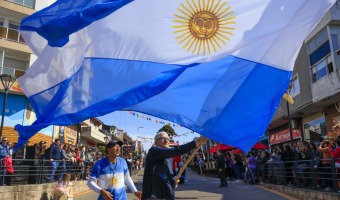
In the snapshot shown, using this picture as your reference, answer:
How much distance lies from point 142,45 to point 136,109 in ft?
3.07

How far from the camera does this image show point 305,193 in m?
10.4

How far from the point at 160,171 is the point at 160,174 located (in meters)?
0.04

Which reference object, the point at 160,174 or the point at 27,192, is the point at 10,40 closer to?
the point at 27,192

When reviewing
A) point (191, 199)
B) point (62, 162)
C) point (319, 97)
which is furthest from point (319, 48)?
point (62, 162)

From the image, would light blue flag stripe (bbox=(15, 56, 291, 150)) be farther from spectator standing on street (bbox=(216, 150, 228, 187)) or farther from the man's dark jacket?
spectator standing on street (bbox=(216, 150, 228, 187))

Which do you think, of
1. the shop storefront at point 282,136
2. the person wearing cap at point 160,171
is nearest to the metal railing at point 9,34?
the shop storefront at point 282,136

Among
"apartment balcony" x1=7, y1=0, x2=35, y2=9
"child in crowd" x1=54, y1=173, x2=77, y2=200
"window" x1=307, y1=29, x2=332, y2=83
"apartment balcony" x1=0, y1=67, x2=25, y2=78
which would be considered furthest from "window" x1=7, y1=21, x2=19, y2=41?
"window" x1=307, y1=29, x2=332, y2=83

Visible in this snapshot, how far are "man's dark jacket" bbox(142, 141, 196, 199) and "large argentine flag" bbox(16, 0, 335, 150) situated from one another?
500 millimetres

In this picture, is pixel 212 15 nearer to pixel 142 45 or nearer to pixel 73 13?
pixel 142 45

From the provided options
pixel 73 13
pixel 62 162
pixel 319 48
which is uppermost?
Result: pixel 319 48

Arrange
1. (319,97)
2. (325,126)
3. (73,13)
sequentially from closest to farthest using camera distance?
(73,13), (319,97), (325,126)

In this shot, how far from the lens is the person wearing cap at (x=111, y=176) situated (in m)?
5.05

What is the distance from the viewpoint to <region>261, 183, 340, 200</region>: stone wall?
861cm

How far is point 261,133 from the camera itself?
187 inches
